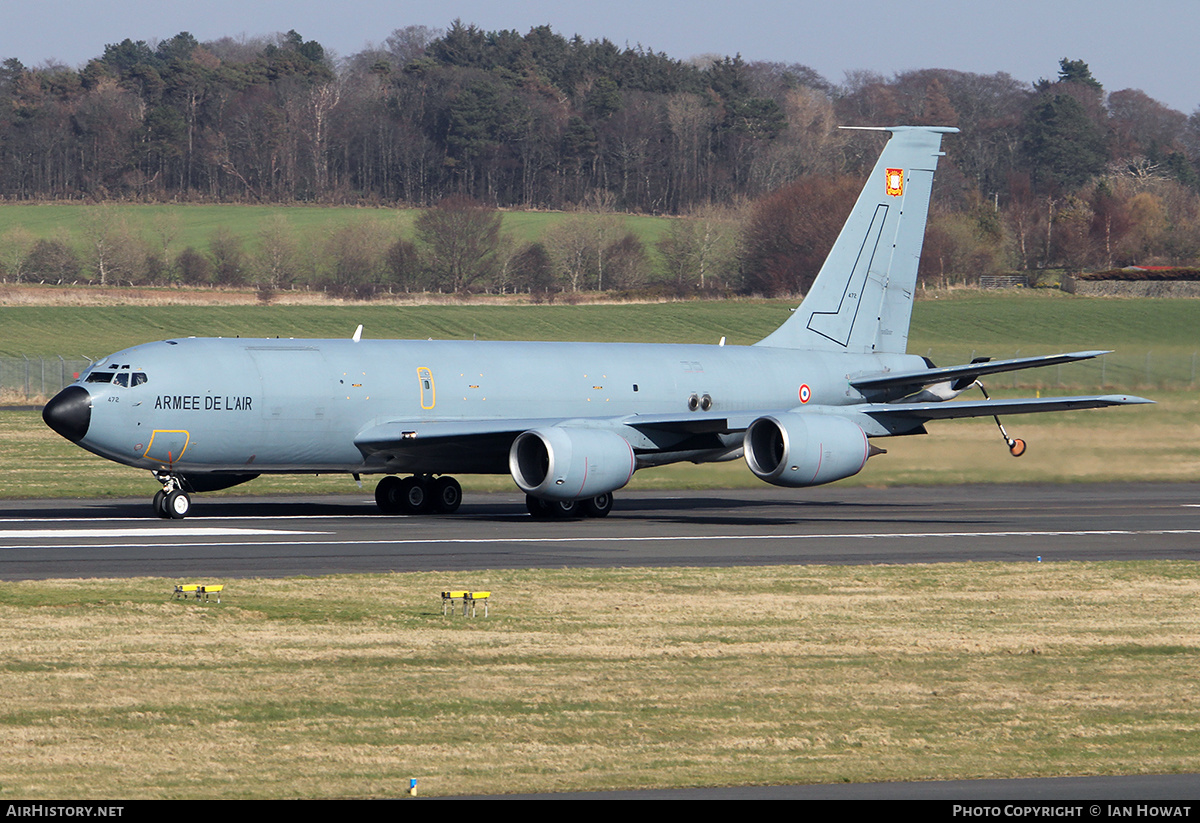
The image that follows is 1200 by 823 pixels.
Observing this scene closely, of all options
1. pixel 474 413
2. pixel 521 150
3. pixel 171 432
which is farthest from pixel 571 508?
pixel 521 150

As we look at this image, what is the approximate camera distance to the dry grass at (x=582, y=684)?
10.8 m

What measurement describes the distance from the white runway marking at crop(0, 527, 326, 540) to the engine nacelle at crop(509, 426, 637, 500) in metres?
4.32

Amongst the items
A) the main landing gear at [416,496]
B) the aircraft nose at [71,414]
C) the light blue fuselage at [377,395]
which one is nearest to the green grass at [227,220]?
the light blue fuselage at [377,395]

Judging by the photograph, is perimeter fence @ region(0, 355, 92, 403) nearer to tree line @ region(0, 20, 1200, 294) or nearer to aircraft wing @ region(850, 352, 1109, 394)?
aircraft wing @ region(850, 352, 1109, 394)

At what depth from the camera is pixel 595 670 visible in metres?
14.5

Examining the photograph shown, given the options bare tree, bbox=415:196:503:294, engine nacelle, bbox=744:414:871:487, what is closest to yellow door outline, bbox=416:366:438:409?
engine nacelle, bbox=744:414:871:487

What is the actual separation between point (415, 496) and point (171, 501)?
5.27 meters

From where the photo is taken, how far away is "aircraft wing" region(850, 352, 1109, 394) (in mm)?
30438

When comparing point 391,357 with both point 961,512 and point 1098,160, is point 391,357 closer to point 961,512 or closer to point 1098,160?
point 961,512

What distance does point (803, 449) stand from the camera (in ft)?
96.7

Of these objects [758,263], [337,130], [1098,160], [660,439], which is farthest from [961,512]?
[1098,160]
